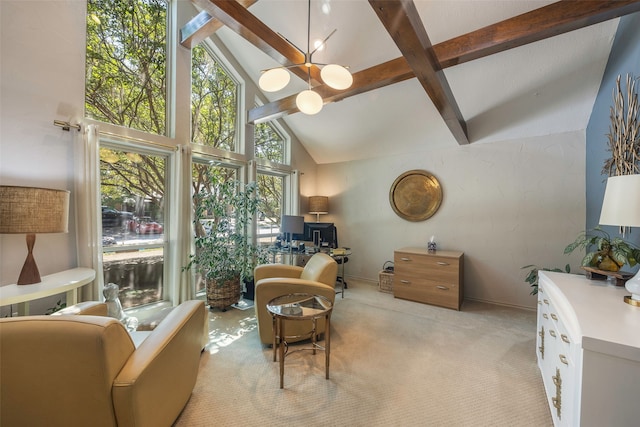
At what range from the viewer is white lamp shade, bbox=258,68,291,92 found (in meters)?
1.94

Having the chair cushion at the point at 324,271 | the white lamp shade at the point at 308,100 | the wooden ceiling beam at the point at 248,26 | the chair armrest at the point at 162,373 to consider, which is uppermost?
the wooden ceiling beam at the point at 248,26

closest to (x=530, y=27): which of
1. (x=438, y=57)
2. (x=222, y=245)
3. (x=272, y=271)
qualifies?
(x=438, y=57)

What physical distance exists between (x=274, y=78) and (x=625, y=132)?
2.61 meters

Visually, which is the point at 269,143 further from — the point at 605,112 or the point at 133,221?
the point at 605,112

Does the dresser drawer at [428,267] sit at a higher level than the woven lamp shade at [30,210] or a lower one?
lower

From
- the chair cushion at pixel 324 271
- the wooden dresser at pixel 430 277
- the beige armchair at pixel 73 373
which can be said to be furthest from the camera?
the wooden dresser at pixel 430 277

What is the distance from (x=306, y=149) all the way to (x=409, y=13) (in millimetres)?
3773

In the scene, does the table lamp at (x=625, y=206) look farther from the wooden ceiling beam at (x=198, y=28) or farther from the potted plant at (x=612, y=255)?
the wooden ceiling beam at (x=198, y=28)

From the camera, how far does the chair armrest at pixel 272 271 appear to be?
2.84 m

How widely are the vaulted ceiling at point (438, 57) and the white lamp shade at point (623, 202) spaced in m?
1.32

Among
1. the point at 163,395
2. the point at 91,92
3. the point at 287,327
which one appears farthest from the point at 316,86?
the point at 163,395

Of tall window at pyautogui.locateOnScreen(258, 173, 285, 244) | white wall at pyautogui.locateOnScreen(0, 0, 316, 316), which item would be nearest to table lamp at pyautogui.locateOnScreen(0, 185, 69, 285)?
white wall at pyautogui.locateOnScreen(0, 0, 316, 316)

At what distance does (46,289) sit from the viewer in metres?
1.80

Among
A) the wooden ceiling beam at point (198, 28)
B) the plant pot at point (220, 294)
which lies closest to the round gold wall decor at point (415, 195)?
the plant pot at point (220, 294)
